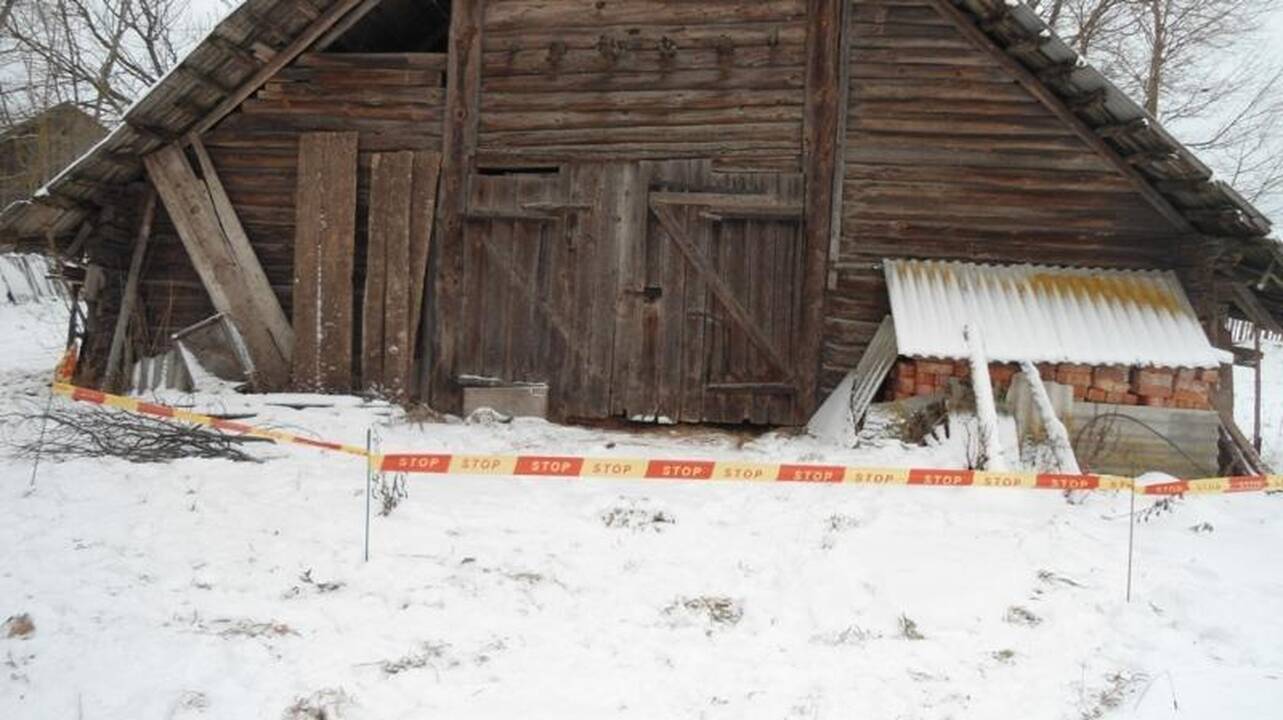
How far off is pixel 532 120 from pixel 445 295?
85.5 inches

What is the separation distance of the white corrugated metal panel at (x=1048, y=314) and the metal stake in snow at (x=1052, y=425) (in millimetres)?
234

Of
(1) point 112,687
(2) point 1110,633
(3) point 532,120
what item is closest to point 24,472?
(1) point 112,687

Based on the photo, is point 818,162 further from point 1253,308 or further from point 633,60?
point 1253,308

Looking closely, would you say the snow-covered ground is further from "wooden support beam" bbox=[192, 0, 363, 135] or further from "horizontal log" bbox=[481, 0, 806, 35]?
"horizontal log" bbox=[481, 0, 806, 35]

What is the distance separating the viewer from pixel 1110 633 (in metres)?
4.12

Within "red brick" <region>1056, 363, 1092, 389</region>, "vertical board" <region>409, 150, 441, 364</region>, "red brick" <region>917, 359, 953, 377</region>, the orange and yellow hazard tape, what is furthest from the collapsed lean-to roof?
the orange and yellow hazard tape

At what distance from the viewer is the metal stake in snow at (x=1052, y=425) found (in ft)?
21.9

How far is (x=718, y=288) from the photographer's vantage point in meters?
8.92

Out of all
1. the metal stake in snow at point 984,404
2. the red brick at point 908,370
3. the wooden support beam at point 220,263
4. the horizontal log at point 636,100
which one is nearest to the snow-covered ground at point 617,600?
the metal stake in snow at point 984,404

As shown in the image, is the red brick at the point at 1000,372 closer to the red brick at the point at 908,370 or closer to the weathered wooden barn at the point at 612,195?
the red brick at the point at 908,370

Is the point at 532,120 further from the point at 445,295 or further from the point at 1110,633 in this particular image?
the point at 1110,633

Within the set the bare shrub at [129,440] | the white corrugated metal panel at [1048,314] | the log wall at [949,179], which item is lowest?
the bare shrub at [129,440]

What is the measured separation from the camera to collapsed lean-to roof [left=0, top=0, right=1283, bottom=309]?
772 centimetres

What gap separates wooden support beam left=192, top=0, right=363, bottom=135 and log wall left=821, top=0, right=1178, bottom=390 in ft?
18.4
